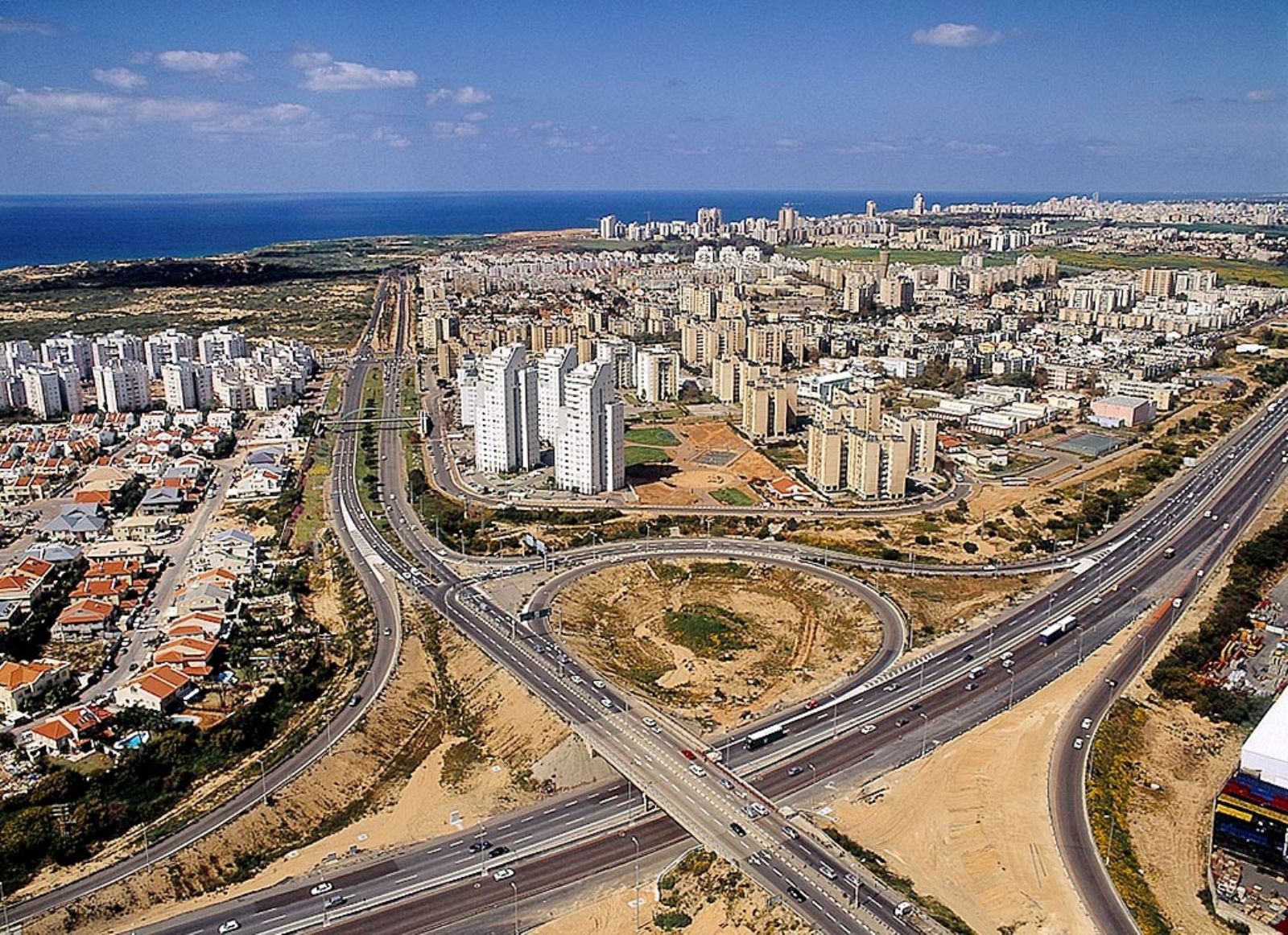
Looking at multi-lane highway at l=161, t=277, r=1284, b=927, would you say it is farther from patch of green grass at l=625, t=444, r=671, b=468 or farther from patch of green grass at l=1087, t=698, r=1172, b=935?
patch of green grass at l=625, t=444, r=671, b=468

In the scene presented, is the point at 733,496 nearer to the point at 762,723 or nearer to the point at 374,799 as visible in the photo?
the point at 762,723

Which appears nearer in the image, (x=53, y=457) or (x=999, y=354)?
(x=53, y=457)

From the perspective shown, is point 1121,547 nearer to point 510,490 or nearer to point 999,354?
point 510,490

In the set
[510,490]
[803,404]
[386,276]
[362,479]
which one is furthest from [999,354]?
[386,276]

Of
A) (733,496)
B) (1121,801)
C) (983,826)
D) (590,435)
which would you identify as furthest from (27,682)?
(733,496)

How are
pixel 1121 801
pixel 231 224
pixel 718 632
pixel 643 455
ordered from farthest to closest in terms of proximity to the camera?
pixel 231 224 < pixel 643 455 < pixel 718 632 < pixel 1121 801

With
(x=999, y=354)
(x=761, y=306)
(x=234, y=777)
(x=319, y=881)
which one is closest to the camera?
(x=319, y=881)
